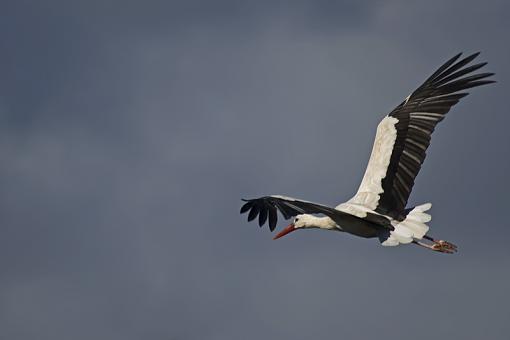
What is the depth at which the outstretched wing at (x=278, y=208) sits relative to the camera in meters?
15.5

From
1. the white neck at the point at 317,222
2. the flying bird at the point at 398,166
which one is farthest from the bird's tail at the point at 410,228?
the white neck at the point at 317,222

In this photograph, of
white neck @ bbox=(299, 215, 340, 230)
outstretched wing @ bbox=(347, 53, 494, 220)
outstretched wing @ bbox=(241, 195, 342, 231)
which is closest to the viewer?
outstretched wing @ bbox=(241, 195, 342, 231)

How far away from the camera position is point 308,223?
63.8 ft

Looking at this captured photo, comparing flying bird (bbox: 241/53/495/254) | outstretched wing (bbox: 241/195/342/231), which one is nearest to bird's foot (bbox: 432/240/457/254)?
flying bird (bbox: 241/53/495/254)

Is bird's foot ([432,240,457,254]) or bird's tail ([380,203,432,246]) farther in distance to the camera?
bird's foot ([432,240,457,254])

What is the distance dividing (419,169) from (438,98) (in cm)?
150

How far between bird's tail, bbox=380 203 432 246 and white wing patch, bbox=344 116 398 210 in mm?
692

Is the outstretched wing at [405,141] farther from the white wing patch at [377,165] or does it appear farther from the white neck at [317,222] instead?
the white neck at [317,222]

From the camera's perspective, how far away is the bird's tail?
1669 cm

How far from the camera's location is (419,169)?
17.8 meters

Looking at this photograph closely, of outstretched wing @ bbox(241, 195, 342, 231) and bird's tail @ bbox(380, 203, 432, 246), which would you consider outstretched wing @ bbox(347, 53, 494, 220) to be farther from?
outstretched wing @ bbox(241, 195, 342, 231)

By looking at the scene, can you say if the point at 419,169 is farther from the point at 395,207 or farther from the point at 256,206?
the point at 256,206

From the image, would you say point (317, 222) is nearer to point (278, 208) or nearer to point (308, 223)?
point (308, 223)

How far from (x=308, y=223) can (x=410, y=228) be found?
2.94 metres
